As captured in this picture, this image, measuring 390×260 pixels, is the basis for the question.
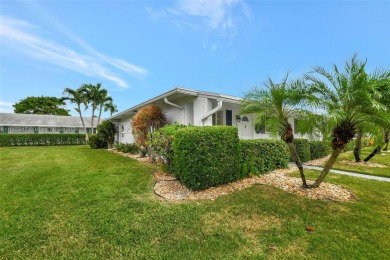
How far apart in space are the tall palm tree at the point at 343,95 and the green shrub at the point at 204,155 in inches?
101

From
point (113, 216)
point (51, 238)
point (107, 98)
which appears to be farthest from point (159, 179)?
point (107, 98)

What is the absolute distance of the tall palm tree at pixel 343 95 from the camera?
4508 millimetres

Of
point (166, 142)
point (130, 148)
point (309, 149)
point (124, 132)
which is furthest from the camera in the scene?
point (124, 132)

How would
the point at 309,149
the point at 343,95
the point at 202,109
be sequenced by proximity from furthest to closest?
A: the point at 309,149 → the point at 202,109 → the point at 343,95

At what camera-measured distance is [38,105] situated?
47.1 metres

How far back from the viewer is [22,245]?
3279mm

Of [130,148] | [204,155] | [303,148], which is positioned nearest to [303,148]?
[303,148]

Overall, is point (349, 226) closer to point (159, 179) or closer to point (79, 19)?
point (159, 179)

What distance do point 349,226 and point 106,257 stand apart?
426 centimetres

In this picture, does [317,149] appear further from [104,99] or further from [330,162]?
[104,99]

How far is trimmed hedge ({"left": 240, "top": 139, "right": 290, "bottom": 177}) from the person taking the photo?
7.13 m

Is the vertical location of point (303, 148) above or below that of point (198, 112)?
below

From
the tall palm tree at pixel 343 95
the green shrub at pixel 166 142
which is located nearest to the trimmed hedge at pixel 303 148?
the tall palm tree at pixel 343 95

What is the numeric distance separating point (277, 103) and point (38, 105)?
57372mm
